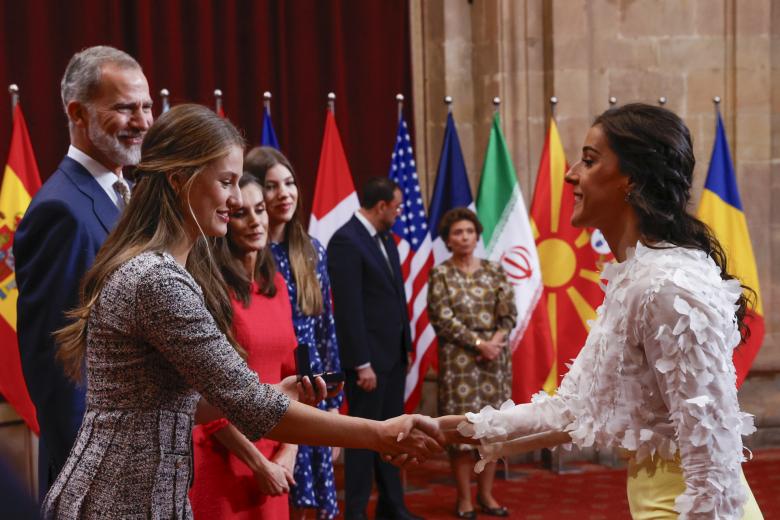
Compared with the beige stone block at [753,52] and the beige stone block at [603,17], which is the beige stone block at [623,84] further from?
the beige stone block at [753,52]

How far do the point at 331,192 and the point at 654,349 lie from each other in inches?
153

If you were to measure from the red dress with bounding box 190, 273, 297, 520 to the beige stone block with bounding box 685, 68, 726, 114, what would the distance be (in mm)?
4380

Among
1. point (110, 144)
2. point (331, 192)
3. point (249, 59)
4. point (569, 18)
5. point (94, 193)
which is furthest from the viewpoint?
point (569, 18)

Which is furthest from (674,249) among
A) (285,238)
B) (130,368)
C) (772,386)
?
(772,386)

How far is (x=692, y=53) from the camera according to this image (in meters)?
6.40

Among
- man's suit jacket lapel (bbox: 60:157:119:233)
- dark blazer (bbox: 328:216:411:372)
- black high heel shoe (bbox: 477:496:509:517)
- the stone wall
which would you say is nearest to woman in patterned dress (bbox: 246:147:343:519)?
dark blazer (bbox: 328:216:411:372)

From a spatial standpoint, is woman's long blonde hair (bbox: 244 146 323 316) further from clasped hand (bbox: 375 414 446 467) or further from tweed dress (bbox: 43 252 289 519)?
tweed dress (bbox: 43 252 289 519)

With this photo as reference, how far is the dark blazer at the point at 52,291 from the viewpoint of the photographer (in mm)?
1984

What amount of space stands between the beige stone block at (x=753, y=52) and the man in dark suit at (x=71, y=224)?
201 inches

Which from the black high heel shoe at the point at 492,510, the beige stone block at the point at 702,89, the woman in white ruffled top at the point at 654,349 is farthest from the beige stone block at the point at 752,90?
the woman in white ruffled top at the point at 654,349

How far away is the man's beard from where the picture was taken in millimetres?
2285

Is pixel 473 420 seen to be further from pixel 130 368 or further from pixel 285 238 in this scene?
pixel 285 238

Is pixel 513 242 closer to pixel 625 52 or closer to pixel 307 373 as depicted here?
pixel 625 52

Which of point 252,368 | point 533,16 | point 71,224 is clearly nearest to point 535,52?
point 533,16
